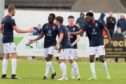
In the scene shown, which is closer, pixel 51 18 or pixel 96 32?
pixel 51 18

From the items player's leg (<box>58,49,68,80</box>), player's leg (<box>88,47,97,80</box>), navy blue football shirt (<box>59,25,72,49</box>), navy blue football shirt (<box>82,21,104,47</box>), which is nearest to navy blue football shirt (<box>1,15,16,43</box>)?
navy blue football shirt (<box>59,25,72,49</box>)

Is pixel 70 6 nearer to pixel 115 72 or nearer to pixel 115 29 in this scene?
pixel 115 29

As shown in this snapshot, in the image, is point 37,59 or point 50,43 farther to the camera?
point 37,59

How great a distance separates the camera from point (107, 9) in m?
54.4

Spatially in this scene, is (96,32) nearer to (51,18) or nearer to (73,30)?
(73,30)

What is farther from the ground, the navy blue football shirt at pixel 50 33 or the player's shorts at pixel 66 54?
the navy blue football shirt at pixel 50 33

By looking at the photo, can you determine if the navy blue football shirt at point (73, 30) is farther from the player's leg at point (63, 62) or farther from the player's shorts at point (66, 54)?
the player's leg at point (63, 62)

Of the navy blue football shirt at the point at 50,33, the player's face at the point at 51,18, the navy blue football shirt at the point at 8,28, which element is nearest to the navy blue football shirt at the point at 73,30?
the navy blue football shirt at the point at 50,33

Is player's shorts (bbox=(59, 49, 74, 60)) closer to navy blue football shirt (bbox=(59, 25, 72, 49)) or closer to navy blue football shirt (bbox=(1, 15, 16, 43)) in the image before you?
navy blue football shirt (bbox=(59, 25, 72, 49))

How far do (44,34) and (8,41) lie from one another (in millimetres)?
1436

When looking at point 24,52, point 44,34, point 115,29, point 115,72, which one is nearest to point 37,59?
point 24,52

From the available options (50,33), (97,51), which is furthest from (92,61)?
(50,33)

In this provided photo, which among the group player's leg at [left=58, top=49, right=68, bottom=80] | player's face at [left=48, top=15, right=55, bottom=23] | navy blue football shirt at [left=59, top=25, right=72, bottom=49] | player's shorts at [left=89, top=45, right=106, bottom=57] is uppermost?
player's face at [left=48, top=15, right=55, bottom=23]

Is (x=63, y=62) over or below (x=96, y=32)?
below
